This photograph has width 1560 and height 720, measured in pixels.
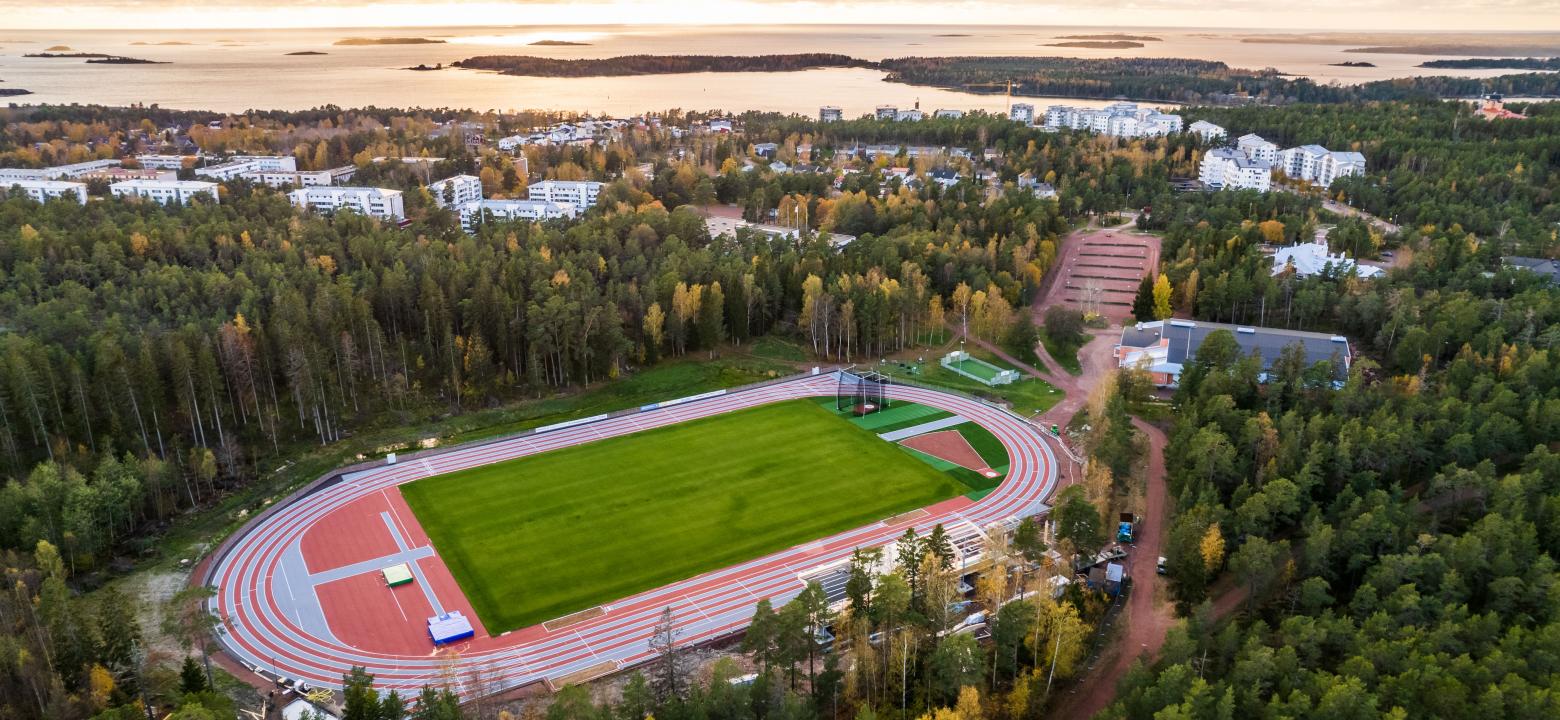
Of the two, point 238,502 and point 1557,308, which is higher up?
point 1557,308

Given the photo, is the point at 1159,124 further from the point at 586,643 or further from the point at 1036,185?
the point at 586,643

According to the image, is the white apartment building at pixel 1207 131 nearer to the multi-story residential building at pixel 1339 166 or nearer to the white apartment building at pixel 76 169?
the multi-story residential building at pixel 1339 166

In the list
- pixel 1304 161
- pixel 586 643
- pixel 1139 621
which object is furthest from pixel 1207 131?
pixel 586 643

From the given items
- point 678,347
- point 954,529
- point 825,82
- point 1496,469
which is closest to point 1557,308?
point 1496,469

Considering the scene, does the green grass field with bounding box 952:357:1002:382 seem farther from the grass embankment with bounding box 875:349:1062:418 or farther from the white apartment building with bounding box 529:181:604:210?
the white apartment building with bounding box 529:181:604:210

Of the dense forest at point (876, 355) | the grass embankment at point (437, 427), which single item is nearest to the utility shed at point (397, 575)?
the dense forest at point (876, 355)

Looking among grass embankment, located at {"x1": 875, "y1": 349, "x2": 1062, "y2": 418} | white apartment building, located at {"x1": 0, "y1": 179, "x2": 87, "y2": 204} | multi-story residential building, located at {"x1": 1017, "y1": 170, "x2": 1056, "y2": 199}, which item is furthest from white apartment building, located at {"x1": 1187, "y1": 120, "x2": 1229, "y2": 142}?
white apartment building, located at {"x1": 0, "y1": 179, "x2": 87, "y2": 204}

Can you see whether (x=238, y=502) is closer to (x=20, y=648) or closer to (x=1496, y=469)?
(x=20, y=648)
